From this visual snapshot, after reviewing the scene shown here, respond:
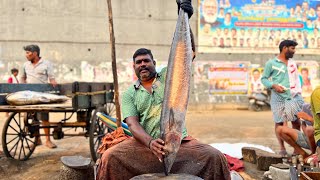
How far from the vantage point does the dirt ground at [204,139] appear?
5.56 m

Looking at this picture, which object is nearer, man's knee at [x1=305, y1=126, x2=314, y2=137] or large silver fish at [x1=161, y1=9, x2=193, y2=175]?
large silver fish at [x1=161, y1=9, x2=193, y2=175]

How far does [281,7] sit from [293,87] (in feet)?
32.1

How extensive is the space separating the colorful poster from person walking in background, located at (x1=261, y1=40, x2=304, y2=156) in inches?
328

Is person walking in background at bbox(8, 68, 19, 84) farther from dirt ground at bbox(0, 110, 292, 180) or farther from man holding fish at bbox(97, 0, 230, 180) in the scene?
man holding fish at bbox(97, 0, 230, 180)

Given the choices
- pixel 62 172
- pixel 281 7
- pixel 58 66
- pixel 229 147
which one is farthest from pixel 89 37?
pixel 62 172

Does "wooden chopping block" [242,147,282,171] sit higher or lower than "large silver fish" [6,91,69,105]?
lower

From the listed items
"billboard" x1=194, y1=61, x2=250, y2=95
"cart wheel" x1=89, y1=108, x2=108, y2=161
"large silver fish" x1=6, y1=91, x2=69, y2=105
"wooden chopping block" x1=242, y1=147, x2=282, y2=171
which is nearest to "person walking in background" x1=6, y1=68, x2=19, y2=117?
"billboard" x1=194, y1=61, x2=250, y2=95

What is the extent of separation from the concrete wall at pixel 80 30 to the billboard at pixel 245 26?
36 cm

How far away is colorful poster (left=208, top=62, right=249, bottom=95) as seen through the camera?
1475cm

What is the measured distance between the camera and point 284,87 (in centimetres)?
608

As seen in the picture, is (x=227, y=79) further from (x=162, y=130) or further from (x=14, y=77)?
(x=162, y=130)

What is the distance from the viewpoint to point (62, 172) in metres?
4.33

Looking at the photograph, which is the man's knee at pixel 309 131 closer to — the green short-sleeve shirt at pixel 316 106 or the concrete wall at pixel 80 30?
the green short-sleeve shirt at pixel 316 106

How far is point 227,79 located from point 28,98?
1045cm
